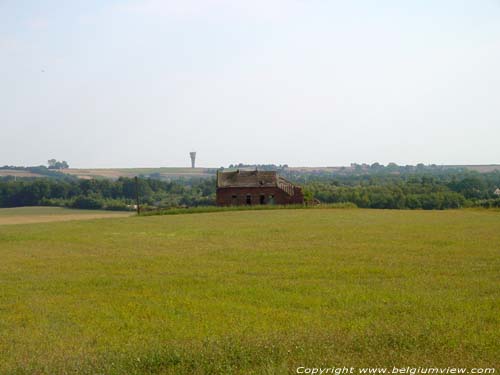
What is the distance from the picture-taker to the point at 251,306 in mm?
13633

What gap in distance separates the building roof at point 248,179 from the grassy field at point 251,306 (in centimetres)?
4397

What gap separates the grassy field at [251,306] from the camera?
30.0ft

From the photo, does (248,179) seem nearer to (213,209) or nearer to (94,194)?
(213,209)

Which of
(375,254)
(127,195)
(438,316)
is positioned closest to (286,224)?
(375,254)

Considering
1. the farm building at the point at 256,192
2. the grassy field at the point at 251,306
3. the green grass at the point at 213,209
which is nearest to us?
the grassy field at the point at 251,306

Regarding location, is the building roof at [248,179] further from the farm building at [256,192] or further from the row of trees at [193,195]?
the row of trees at [193,195]

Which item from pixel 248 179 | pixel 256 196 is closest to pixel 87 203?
pixel 248 179

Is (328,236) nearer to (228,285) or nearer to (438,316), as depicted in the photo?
(228,285)

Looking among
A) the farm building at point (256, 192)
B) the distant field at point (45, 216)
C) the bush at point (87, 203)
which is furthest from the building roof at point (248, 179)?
the bush at point (87, 203)

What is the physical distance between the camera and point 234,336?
10.4m

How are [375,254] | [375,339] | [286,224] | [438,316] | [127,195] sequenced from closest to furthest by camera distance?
[375,339] < [438,316] < [375,254] < [286,224] < [127,195]

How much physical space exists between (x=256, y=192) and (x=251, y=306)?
59.4 meters

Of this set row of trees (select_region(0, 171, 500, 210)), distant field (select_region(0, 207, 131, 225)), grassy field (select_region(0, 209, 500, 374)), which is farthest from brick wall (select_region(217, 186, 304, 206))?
grassy field (select_region(0, 209, 500, 374))

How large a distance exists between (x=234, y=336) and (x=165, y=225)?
3486cm
